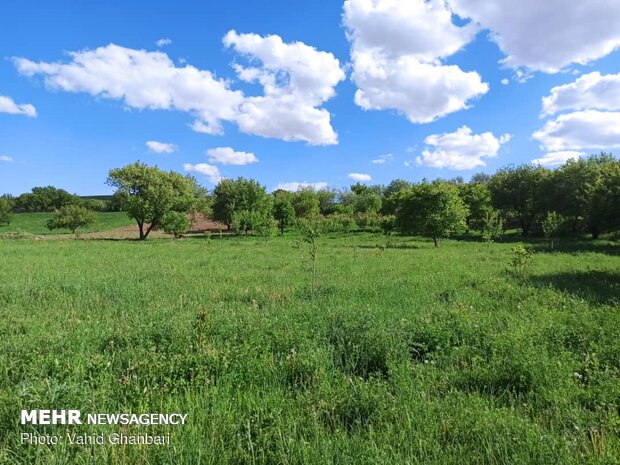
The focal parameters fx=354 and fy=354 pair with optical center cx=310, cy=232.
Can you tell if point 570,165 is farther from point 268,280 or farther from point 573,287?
point 268,280

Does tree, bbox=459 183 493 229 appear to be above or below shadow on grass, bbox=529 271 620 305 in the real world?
above

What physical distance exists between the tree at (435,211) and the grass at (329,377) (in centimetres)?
2721

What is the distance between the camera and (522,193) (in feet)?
163

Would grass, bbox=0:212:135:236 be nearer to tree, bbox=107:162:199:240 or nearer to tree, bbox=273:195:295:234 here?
tree, bbox=107:162:199:240

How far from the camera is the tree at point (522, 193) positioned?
47.6 m

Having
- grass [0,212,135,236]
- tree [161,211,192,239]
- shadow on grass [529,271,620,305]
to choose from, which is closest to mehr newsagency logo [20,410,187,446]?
shadow on grass [529,271,620,305]

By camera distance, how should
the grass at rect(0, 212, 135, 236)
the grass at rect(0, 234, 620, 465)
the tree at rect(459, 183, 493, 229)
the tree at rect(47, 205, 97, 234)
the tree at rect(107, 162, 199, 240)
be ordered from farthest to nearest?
the grass at rect(0, 212, 135, 236) → the tree at rect(47, 205, 97, 234) → the tree at rect(459, 183, 493, 229) → the tree at rect(107, 162, 199, 240) → the grass at rect(0, 234, 620, 465)

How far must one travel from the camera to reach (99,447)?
125 inches

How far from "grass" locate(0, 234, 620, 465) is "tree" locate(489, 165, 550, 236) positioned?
1766 inches

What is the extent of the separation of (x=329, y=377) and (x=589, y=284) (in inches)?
475

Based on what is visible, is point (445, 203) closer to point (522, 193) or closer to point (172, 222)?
point (522, 193)

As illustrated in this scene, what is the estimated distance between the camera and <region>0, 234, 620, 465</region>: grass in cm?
322

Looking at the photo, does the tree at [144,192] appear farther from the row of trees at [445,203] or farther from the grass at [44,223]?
the grass at [44,223]

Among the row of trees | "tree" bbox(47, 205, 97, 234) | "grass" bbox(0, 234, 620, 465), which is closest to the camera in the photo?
"grass" bbox(0, 234, 620, 465)
